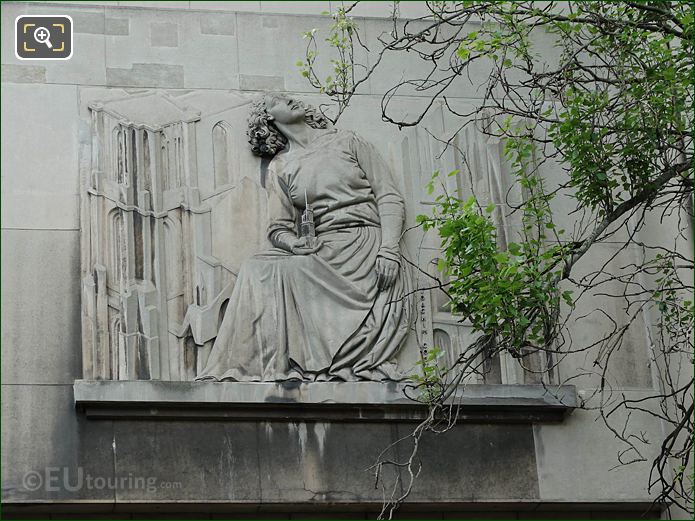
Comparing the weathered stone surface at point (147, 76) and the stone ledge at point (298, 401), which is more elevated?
the weathered stone surface at point (147, 76)

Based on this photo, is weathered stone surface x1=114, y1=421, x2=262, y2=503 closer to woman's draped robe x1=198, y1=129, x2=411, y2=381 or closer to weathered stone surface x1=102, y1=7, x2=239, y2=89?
woman's draped robe x1=198, y1=129, x2=411, y2=381

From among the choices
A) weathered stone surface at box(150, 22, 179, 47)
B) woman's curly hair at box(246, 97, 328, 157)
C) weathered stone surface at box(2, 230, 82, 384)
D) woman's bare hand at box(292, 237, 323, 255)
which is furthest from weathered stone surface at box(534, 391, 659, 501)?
weathered stone surface at box(150, 22, 179, 47)

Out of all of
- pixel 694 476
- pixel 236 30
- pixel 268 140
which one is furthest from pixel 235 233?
pixel 694 476

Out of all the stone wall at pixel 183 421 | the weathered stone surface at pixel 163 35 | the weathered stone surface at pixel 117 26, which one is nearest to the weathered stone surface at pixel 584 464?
the stone wall at pixel 183 421

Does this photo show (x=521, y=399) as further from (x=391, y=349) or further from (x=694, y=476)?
(x=694, y=476)

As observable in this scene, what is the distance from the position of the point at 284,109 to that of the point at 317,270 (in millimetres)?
1324

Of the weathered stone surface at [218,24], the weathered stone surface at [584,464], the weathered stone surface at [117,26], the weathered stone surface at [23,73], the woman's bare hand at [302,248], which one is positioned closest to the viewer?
the weathered stone surface at [584,464]

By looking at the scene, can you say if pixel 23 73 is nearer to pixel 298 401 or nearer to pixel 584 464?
pixel 298 401

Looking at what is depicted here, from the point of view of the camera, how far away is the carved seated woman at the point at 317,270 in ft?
38.8

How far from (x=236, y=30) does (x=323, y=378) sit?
296 centimetres

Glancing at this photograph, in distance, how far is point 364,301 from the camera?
12078 millimetres
